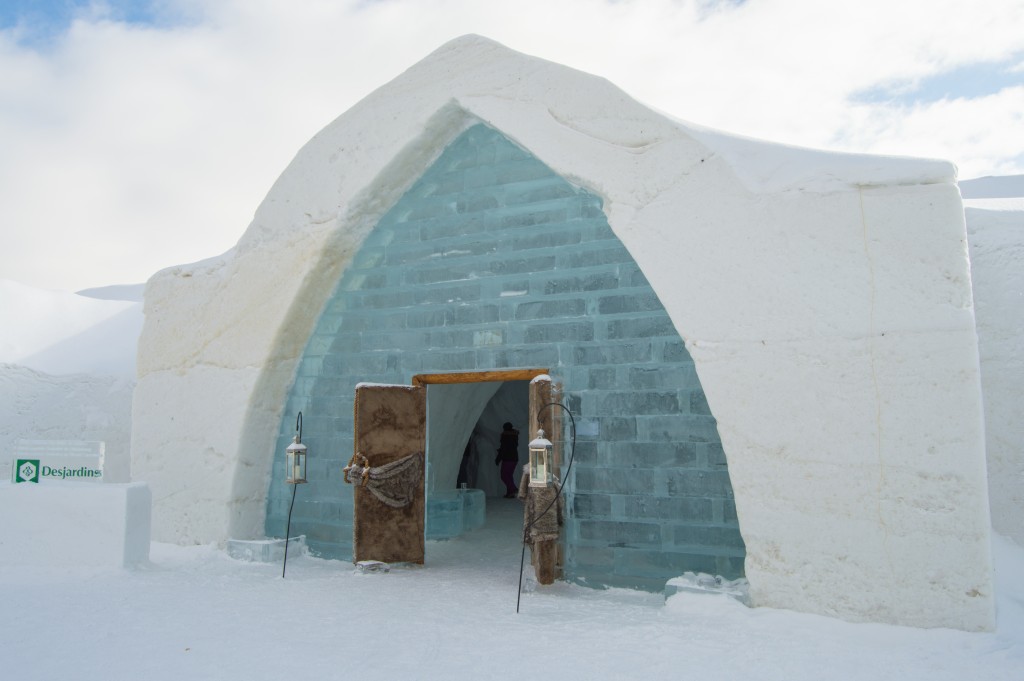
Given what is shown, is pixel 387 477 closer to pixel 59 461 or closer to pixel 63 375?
pixel 59 461

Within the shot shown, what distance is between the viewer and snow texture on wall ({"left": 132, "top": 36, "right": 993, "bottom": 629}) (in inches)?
163

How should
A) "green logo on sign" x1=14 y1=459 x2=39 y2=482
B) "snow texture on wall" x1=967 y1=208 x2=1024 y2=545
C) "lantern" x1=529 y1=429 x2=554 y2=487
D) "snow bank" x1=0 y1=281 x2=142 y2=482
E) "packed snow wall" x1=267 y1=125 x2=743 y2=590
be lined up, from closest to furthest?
"lantern" x1=529 y1=429 x2=554 y2=487 → "packed snow wall" x1=267 y1=125 x2=743 y2=590 → "snow texture on wall" x1=967 y1=208 x2=1024 y2=545 → "green logo on sign" x1=14 y1=459 x2=39 y2=482 → "snow bank" x1=0 y1=281 x2=142 y2=482

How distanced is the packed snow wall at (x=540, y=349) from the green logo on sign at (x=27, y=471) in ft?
6.32

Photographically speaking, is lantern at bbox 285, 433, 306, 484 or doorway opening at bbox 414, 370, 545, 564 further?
doorway opening at bbox 414, 370, 545, 564

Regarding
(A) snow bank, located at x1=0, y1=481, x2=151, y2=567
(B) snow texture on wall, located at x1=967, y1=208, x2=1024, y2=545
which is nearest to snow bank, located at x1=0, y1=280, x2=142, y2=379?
(A) snow bank, located at x1=0, y1=481, x2=151, y2=567

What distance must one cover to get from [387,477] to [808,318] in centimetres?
351

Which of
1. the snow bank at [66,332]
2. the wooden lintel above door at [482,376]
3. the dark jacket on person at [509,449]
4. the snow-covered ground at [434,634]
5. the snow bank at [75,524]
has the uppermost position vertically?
the snow bank at [66,332]

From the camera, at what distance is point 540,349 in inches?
233

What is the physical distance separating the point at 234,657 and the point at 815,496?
3.41 meters

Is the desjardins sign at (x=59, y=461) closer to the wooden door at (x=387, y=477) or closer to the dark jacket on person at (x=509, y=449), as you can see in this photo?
the wooden door at (x=387, y=477)

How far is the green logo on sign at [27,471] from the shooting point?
6199mm

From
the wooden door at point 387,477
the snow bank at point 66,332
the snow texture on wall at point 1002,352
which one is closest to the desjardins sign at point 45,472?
the wooden door at point 387,477

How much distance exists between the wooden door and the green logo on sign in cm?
273

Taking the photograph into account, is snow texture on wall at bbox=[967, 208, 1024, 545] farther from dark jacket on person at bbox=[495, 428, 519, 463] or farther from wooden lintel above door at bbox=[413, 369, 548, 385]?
dark jacket on person at bbox=[495, 428, 519, 463]
